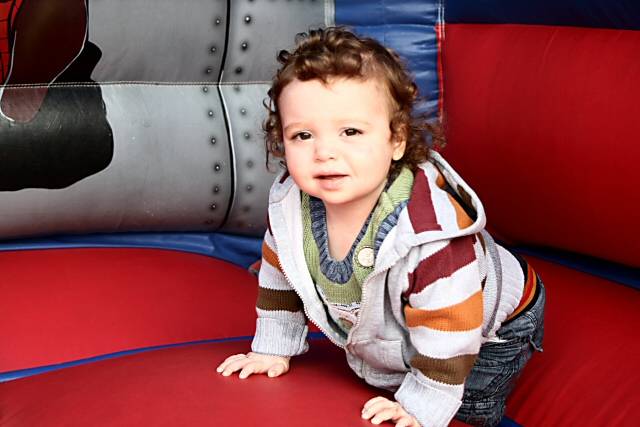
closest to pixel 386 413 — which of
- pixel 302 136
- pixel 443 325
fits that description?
pixel 443 325

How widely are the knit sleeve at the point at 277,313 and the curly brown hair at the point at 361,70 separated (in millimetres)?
190

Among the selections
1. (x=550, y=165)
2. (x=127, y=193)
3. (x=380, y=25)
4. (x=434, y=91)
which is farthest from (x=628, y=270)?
(x=127, y=193)

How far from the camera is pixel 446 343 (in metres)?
→ 1.07

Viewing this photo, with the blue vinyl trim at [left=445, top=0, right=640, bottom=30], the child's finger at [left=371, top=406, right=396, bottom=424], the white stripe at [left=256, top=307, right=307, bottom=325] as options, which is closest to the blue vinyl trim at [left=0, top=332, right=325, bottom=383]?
the white stripe at [left=256, top=307, right=307, bottom=325]

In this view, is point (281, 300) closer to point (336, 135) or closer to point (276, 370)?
point (276, 370)

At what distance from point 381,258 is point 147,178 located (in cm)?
62

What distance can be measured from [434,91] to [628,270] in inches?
17.4

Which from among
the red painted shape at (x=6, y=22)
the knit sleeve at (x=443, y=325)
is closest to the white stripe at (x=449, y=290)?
the knit sleeve at (x=443, y=325)

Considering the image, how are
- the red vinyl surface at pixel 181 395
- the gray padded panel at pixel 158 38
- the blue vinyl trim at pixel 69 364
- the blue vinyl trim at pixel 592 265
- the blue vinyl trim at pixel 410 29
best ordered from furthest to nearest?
the blue vinyl trim at pixel 410 29 < the gray padded panel at pixel 158 38 < the blue vinyl trim at pixel 592 265 < the blue vinyl trim at pixel 69 364 < the red vinyl surface at pixel 181 395

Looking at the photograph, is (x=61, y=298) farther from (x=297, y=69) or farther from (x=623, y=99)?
(x=623, y=99)

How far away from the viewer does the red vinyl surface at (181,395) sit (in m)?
1.06

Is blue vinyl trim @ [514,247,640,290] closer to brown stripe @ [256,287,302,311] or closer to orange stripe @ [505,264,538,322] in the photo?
orange stripe @ [505,264,538,322]

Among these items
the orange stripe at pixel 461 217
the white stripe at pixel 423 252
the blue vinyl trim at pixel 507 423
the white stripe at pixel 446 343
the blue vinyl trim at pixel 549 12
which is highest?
the blue vinyl trim at pixel 549 12

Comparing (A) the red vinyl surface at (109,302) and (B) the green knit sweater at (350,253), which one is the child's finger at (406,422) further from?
(A) the red vinyl surface at (109,302)
